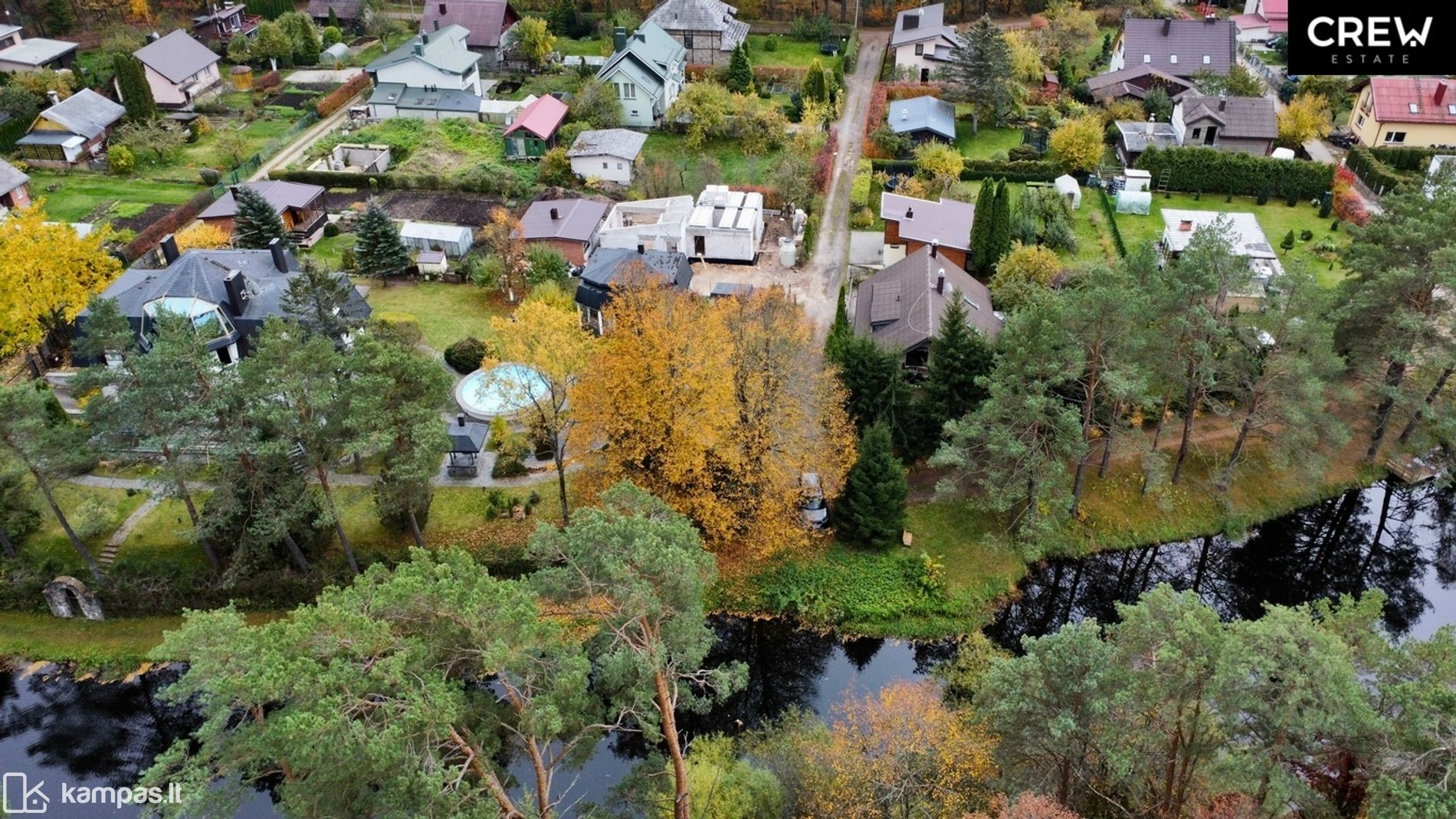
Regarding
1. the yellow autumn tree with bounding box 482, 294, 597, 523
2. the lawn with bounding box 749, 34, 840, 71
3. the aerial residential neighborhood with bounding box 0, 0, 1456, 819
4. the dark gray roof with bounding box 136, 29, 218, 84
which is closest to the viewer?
the aerial residential neighborhood with bounding box 0, 0, 1456, 819

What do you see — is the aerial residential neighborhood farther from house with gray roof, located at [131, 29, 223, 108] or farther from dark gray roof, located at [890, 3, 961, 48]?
dark gray roof, located at [890, 3, 961, 48]

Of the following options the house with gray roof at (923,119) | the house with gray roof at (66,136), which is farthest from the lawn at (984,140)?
the house with gray roof at (66,136)

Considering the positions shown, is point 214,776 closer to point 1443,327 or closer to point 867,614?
point 867,614

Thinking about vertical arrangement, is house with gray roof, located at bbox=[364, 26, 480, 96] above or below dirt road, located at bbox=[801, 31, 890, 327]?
above

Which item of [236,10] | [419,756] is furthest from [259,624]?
[236,10]

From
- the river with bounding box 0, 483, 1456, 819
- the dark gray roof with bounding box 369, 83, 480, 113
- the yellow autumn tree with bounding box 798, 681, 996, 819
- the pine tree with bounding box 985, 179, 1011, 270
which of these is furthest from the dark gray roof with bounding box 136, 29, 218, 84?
the yellow autumn tree with bounding box 798, 681, 996, 819

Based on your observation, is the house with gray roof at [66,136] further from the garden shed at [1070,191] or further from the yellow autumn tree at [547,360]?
the garden shed at [1070,191]
